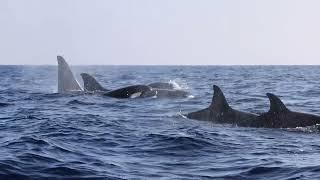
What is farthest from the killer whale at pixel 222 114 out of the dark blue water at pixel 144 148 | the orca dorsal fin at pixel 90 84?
the orca dorsal fin at pixel 90 84

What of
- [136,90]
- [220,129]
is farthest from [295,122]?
[136,90]

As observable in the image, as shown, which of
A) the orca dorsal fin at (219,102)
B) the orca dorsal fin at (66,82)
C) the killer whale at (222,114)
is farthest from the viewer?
the orca dorsal fin at (66,82)

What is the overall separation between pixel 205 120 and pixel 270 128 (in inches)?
95.2

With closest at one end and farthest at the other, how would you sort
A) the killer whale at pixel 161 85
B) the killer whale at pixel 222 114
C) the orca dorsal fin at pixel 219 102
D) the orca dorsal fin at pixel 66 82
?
the killer whale at pixel 222 114 < the orca dorsal fin at pixel 219 102 < the orca dorsal fin at pixel 66 82 < the killer whale at pixel 161 85

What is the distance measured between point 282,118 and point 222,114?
1992mm

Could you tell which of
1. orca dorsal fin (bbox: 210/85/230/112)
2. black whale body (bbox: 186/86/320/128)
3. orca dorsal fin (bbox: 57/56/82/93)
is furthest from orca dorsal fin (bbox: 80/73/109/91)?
orca dorsal fin (bbox: 210/85/230/112)

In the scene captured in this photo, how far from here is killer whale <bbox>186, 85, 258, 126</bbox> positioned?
56.2ft

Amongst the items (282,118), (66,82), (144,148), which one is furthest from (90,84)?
(144,148)

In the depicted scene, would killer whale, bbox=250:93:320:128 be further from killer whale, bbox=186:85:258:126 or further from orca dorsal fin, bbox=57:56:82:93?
orca dorsal fin, bbox=57:56:82:93

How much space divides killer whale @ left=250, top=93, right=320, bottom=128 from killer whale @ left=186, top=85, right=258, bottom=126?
1.64ft

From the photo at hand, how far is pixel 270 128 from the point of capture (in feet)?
53.2

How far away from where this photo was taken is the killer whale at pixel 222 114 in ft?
56.2

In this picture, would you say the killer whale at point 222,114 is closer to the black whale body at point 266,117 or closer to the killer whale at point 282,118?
the black whale body at point 266,117

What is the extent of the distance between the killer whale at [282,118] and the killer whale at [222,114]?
19.7 inches
